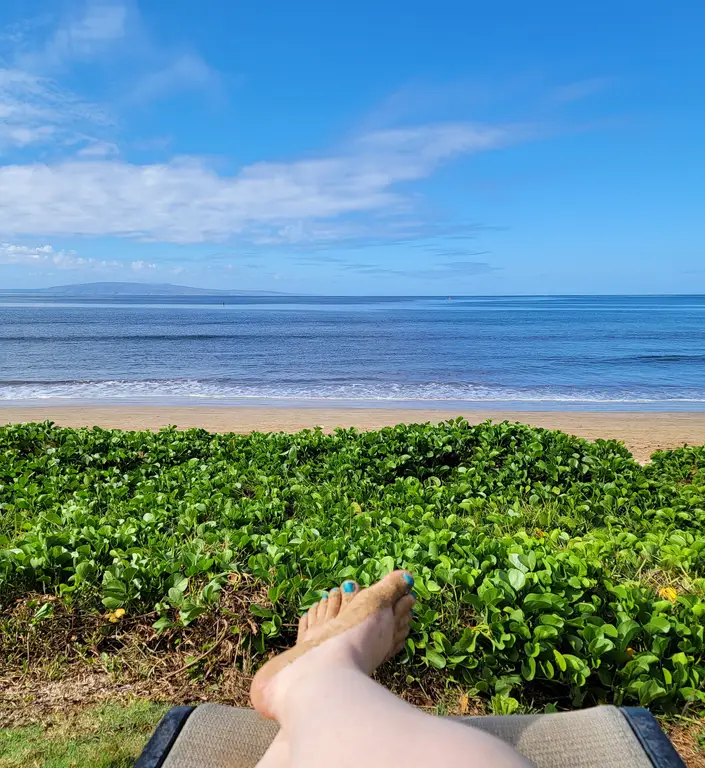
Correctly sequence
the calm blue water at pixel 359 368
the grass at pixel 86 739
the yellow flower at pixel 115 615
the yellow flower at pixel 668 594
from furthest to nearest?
the calm blue water at pixel 359 368 → the yellow flower at pixel 668 594 → the yellow flower at pixel 115 615 → the grass at pixel 86 739

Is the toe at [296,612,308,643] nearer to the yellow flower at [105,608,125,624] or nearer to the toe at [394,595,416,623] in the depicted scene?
the toe at [394,595,416,623]

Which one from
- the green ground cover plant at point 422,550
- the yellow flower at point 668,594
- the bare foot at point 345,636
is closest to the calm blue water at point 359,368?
the green ground cover plant at point 422,550

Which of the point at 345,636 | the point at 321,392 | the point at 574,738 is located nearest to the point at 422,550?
the point at 345,636

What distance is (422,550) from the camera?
11.9ft

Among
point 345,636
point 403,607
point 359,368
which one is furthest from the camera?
point 359,368

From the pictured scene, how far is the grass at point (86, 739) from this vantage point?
256 centimetres

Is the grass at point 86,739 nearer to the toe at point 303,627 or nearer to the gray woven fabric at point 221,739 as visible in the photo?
the gray woven fabric at point 221,739

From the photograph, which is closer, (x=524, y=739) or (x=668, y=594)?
(x=524, y=739)

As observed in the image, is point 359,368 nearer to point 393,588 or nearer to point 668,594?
point 668,594

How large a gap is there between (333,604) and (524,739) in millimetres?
917

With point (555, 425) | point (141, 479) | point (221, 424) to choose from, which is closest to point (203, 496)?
point (141, 479)

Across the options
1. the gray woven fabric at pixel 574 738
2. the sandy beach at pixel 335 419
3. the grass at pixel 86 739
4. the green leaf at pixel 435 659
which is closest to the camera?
the gray woven fabric at pixel 574 738

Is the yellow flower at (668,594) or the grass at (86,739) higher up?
the yellow flower at (668,594)

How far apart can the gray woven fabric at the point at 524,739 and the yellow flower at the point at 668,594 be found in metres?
1.44
